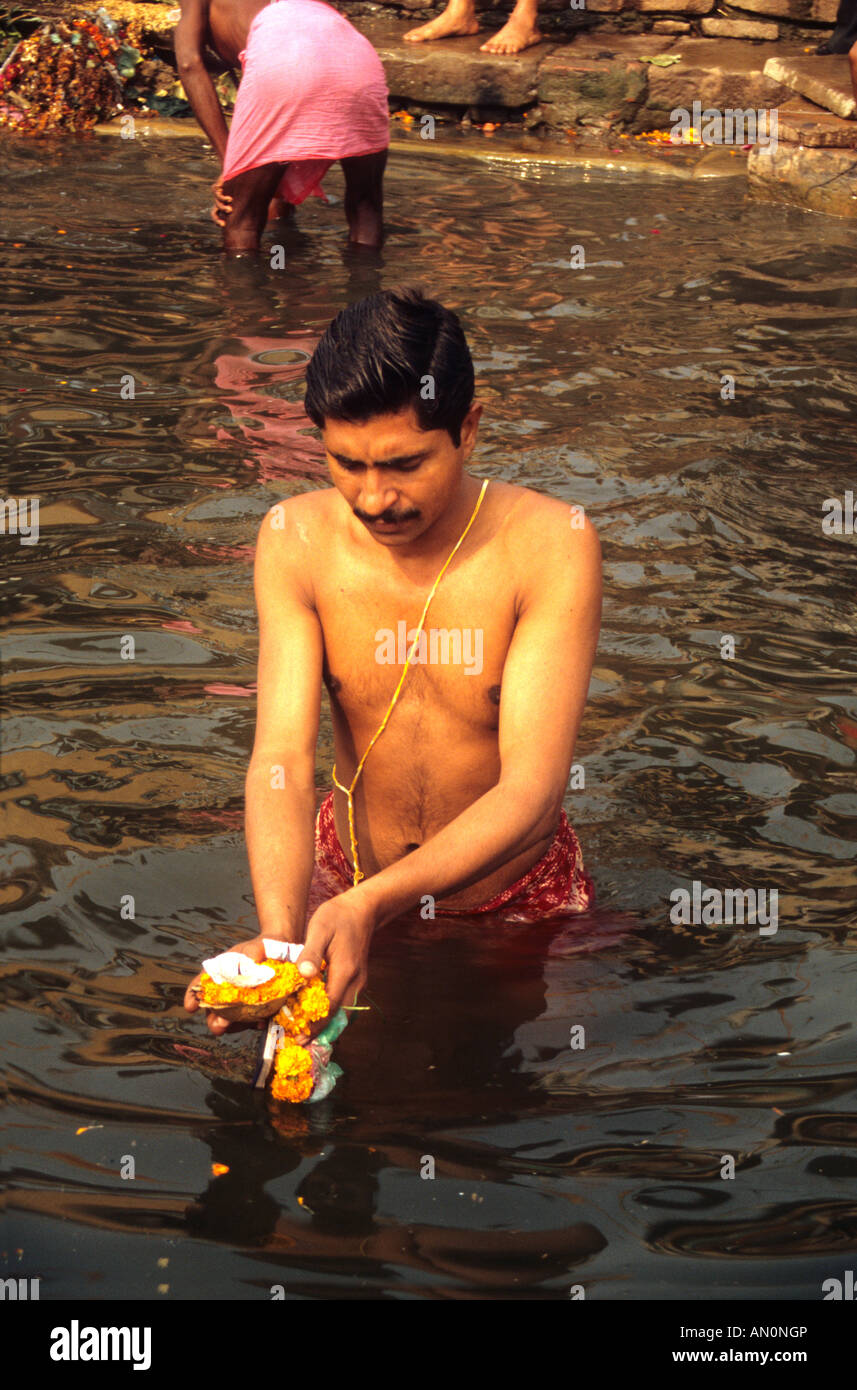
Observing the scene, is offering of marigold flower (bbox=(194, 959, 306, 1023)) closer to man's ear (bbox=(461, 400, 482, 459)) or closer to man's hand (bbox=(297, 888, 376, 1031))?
man's hand (bbox=(297, 888, 376, 1031))

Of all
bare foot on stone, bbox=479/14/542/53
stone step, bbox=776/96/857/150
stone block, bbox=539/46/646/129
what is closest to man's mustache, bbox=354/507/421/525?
stone step, bbox=776/96/857/150

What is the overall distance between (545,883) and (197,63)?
6.32m

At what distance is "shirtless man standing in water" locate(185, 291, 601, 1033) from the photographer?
291 cm

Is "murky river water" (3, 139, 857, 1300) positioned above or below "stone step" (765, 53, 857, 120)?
below

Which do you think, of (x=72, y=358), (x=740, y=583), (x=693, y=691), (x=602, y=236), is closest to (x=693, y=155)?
(x=602, y=236)

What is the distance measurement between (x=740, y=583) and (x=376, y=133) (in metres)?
3.82

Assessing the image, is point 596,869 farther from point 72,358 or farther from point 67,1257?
point 72,358

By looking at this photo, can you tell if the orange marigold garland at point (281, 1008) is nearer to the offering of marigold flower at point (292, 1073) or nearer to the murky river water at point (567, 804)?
the offering of marigold flower at point (292, 1073)

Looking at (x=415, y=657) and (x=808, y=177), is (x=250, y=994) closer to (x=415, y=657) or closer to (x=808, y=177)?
(x=415, y=657)

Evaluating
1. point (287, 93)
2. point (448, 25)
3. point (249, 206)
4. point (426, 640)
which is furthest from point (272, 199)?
point (426, 640)

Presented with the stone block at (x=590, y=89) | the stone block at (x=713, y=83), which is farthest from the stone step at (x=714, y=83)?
the stone block at (x=590, y=89)

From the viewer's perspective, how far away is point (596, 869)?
3.91 meters

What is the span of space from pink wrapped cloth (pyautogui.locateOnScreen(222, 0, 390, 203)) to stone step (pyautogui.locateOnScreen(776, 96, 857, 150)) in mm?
3450

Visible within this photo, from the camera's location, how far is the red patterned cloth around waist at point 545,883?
3.50m
